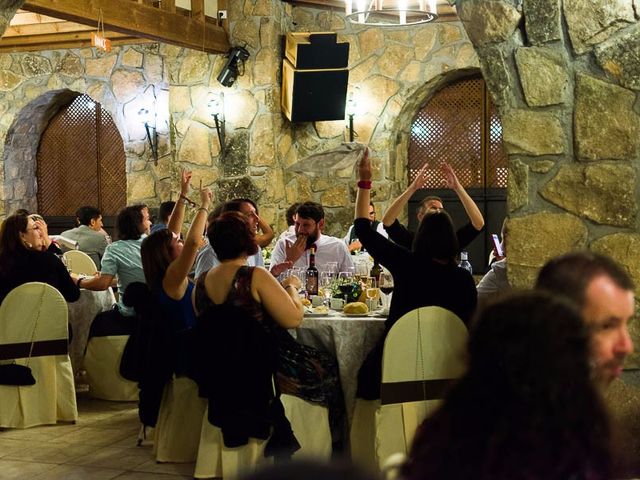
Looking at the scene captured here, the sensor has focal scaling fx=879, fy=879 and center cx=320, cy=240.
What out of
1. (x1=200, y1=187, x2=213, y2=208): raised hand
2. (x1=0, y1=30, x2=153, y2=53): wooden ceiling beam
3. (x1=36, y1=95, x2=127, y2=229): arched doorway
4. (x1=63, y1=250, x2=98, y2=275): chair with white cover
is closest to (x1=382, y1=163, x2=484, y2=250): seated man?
(x1=200, y1=187, x2=213, y2=208): raised hand

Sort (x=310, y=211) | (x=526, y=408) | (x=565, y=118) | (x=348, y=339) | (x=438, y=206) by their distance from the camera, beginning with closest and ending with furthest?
(x=526, y=408) → (x=565, y=118) → (x=348, y=339) → (x=310, y=211) → (x=438, y=206)

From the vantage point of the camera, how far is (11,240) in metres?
5.30

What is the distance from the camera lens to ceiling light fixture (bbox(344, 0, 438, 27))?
626cm

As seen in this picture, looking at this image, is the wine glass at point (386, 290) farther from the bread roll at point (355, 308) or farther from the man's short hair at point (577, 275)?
the man's short hair at point (577, 275)

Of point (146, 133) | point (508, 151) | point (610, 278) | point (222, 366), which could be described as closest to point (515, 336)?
point (610, 278)

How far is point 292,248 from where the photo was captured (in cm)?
561

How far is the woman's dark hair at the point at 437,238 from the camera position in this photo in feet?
12.9

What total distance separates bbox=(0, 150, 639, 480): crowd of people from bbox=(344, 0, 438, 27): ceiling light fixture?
142 centimetres

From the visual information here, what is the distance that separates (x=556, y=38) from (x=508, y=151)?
466mm

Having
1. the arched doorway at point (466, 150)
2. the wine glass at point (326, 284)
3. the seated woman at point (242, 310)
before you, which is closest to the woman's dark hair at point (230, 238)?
the seated woman at point (242, 310)

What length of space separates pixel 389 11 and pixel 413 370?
4.74m

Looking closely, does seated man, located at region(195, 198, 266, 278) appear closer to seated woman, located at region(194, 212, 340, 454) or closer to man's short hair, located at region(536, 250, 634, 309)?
seated woman, located at region(194, 212, 340, 454)

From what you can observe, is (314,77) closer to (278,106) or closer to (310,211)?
(278,106)

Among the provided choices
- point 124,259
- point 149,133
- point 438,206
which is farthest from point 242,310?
point 149,133
